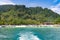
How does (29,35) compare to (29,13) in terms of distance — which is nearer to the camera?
(29,35)

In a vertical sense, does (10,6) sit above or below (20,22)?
above

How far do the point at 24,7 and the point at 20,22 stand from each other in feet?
68.3

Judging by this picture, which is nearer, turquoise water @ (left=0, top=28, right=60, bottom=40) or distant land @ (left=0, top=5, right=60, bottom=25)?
turquoise water @ (left=0, top=28, right=60, bottom=40)

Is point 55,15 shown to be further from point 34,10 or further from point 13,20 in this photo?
point 13,20

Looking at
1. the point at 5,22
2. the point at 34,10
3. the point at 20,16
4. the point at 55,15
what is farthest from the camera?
the point at 34,10

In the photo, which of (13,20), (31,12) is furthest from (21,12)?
(13,20)

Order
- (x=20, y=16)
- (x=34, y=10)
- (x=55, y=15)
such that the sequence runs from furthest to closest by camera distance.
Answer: (x=34, y=10)
(x=55, y=15)
(x=20, y=16)

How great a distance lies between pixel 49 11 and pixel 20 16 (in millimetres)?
17076

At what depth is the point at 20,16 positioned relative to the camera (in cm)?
7438

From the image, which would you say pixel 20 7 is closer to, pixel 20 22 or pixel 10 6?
pixel 10 6

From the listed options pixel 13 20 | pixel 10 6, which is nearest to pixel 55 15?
pixel 10 6

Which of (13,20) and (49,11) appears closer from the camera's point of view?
(13,20)

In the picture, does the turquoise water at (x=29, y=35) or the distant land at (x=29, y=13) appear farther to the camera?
the distant land at (x=29, y=13)

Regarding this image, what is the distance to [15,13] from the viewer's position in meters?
76.0
